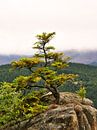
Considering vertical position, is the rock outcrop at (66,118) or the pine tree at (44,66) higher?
the pine tree at (44,66)

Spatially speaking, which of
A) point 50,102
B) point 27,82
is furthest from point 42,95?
point 27,82

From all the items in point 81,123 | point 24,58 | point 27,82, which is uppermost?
point 24,58

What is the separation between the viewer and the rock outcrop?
5981 centimetres

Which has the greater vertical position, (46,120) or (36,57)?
(36,57)

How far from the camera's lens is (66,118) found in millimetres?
59812

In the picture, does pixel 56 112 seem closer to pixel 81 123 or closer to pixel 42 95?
pixel 81 123

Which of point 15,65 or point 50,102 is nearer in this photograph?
point 15,65

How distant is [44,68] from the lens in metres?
62.8

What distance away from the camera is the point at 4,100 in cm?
6400

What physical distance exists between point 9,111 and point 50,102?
8.46m

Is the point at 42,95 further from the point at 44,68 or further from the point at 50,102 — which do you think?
the point at 44,68

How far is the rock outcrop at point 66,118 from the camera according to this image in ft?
196

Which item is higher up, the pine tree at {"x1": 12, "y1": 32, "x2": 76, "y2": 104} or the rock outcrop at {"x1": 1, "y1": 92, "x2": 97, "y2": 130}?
the pine tree at {"x1": 12, "y1": 32, "x2": 76, "y2": 104}

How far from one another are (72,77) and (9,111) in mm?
11695
